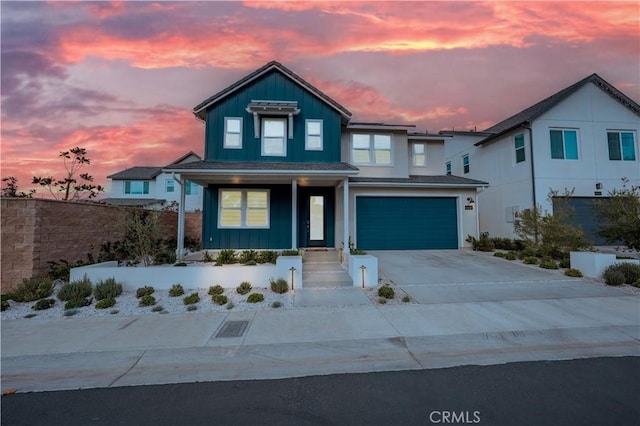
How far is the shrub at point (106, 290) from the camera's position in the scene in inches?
269

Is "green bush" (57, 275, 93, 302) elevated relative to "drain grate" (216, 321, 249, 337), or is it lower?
elevated

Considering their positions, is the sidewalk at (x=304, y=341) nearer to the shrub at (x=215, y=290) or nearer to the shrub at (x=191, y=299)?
the shrub at (x=191, y=299)

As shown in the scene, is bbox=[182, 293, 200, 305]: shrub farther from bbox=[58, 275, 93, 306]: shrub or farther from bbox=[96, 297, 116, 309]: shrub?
bbox=[58, 275, 93, 306]: shrub

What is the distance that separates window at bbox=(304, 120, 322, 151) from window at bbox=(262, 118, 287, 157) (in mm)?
886

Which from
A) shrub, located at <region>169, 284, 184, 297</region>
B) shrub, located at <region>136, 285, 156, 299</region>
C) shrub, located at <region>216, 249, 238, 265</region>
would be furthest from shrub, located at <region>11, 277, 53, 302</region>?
shrub, located at <region>216, 249, 238, 265</region>

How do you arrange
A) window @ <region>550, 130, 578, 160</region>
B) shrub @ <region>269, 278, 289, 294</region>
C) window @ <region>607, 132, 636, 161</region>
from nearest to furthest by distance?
shrub @ <region>269, 278, 289, 294</region>, window @ <region>550, 130, 578, 160</region>, window @ <region>607, 132, 636, 161</region>

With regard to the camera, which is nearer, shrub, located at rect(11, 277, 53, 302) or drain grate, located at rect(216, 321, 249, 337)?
drain grate, located at rect(216, 321, 249, 337)

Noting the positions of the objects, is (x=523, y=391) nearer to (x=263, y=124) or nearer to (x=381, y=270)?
(x=381, y=270)

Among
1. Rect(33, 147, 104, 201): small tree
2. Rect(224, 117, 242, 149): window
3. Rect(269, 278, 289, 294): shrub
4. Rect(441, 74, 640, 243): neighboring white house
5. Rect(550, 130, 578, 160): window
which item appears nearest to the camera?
Rect(269, 278, 289, 294): shrub

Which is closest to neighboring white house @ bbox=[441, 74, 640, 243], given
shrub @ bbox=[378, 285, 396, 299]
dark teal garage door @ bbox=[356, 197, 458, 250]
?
dark teal garage door @ bbox=[356, 197, 458, 250]

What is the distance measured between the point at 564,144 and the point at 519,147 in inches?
73.0

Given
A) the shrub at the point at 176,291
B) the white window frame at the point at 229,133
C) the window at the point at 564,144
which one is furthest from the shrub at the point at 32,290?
Result: the window at the point at 564,144

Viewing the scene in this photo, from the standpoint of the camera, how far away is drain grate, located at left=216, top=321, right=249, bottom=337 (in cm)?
496

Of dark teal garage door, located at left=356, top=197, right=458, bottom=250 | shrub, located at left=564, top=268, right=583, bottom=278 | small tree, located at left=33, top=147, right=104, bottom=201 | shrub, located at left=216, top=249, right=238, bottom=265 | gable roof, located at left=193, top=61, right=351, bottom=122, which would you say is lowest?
shrub, located at left=564, top=268, right=583, bottom=278
